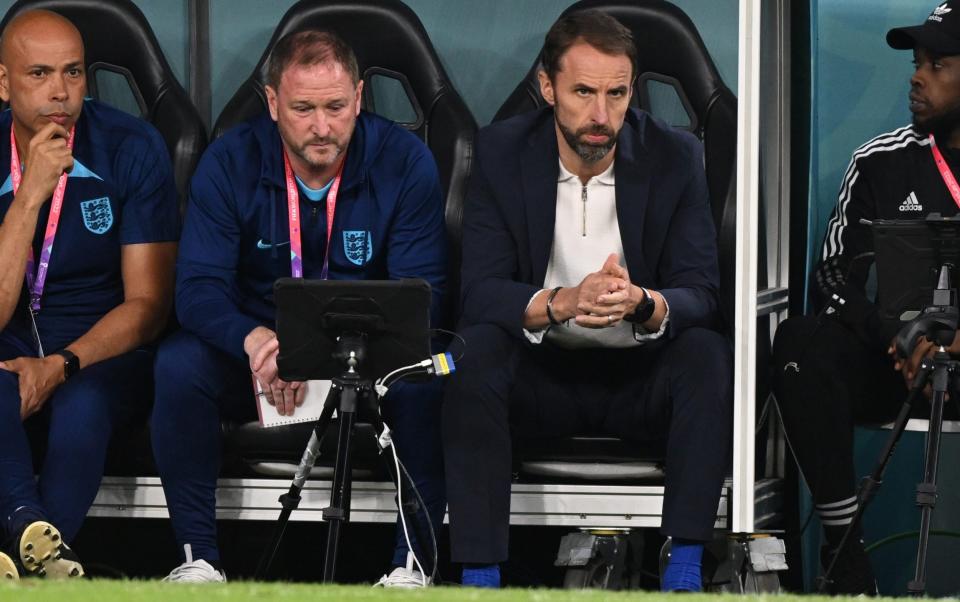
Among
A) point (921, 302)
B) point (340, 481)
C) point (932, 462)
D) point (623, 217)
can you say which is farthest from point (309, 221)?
point (932, 462)

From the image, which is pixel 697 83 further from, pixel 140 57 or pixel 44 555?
pixel 44 555

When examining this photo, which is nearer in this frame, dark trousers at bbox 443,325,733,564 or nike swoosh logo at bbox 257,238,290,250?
dark trousers at bbox 443,325,733,564

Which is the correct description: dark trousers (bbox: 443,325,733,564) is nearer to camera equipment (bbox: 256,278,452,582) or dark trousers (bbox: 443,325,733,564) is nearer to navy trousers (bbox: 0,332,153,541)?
camera equipment (bbox: 256,278,452,582)

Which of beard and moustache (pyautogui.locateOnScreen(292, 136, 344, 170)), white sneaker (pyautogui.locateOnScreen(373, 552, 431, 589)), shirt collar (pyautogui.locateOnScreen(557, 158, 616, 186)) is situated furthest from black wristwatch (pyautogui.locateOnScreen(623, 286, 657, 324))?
beard and moustache (pyautogui.locateOnScreen(292, 136, 344, 170))

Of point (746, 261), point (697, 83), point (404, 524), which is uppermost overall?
point (697, 83)

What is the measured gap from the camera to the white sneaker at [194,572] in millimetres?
3856

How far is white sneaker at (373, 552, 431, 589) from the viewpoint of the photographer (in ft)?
12.6

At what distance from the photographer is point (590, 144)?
159 inches

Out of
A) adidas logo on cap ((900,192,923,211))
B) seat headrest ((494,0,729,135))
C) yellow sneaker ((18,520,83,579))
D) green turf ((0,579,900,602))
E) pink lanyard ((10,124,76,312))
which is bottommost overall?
yellow sneaker ((18,520,83,579))

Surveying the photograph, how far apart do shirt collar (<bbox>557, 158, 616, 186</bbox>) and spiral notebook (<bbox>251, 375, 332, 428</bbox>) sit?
797 mm

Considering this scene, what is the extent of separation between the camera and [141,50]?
4617 mm

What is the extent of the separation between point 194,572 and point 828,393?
1607 millimetres

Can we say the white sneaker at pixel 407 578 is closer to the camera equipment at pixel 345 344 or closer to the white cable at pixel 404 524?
the white cable at pixel 404 524

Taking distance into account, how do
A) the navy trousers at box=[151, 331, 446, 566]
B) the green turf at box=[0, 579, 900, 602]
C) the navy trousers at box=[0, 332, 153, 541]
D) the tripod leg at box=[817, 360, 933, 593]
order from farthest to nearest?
the navy trousers at box=[151, 331, 446, 566] < the navy trousers at box=[0, 332, 153, 541] < the tripod leg at box=[817, 360, 933, 593] < the green turf at box=[0, 579, 900, 602]
